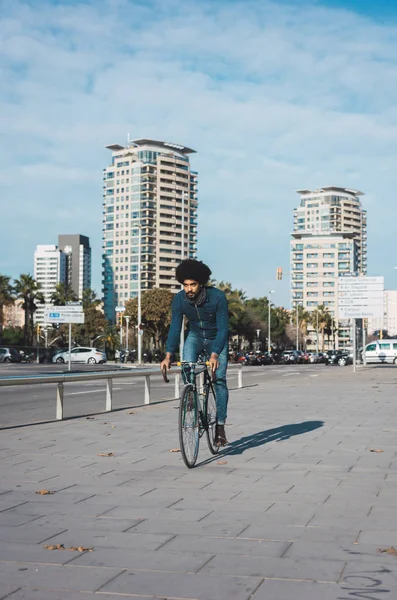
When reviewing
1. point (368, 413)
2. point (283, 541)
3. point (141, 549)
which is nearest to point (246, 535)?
point (283, 541)

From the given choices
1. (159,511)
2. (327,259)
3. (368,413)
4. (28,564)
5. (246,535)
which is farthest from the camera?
(327,259)

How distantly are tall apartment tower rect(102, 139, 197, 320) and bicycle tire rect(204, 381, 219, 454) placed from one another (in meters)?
168

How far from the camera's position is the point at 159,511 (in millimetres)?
5375

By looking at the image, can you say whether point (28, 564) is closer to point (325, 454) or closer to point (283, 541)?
point (283, 541)

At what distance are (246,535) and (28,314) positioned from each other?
95735mm

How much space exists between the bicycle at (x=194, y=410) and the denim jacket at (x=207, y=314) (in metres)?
0.32

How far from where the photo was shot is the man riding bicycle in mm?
7406

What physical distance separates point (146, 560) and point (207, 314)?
12.2 ft

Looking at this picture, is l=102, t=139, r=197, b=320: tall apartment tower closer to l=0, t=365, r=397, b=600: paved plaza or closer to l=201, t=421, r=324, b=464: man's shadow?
l=201, t=421, r=324, b=464: man's shadow

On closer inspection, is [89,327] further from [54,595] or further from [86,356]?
[54,595]

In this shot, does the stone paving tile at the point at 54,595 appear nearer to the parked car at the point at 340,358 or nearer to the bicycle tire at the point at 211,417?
the bicycle tire at the point at 211,417

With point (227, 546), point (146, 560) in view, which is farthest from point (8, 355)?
point (146, 560)

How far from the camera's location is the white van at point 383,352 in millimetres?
55688

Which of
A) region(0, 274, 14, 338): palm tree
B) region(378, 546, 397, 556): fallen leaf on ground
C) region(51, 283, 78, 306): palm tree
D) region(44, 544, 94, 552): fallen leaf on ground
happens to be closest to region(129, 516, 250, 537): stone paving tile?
region(44, 544, 94, 552): fallen leaf on ground
